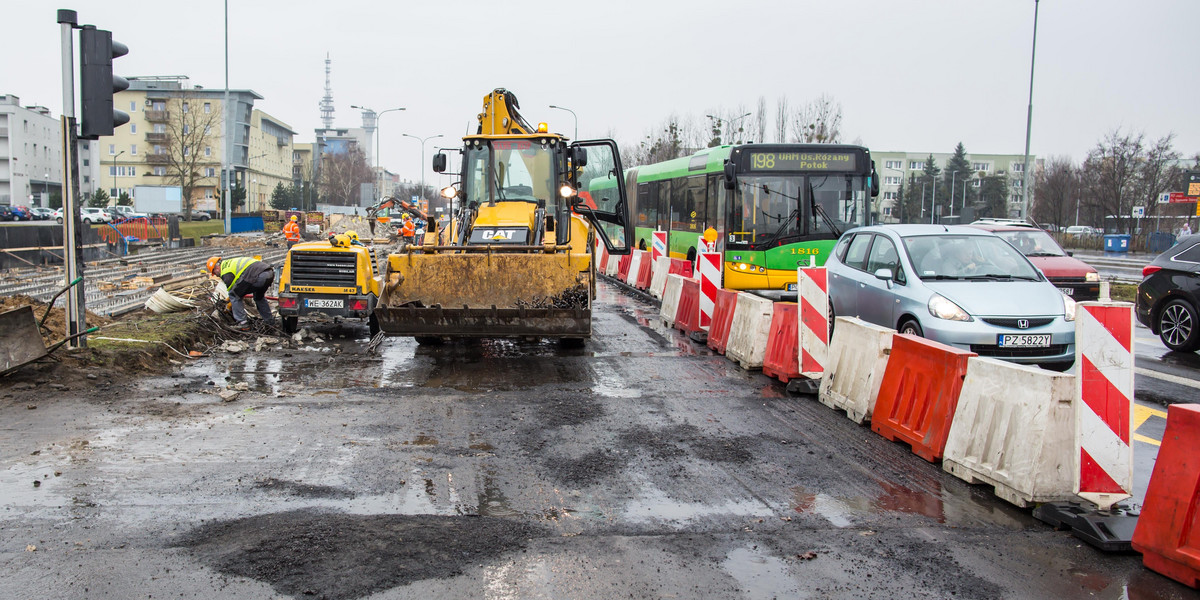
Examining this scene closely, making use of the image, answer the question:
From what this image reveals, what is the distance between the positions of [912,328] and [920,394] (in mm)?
2785

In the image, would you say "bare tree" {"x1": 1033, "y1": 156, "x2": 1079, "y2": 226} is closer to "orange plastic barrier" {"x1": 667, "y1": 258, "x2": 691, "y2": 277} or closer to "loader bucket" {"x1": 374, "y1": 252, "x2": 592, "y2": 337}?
"orange plastic barrier" {"x1": 667, "y1": 258, "x2": 691, "y2": 277}

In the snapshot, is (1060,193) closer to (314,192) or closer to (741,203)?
(741,203)

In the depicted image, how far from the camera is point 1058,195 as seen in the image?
52250 millimetres

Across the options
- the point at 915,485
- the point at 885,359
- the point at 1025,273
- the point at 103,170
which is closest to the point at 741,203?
the point at 1025,273

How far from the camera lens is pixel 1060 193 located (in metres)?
52.0

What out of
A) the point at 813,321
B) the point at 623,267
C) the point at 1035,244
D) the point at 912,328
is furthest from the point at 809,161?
the point at 623,267

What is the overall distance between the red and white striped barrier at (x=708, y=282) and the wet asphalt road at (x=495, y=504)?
3.36 metres

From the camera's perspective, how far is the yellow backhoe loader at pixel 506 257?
33.5ft

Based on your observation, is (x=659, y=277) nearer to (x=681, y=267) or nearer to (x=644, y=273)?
(x=644, y=273)

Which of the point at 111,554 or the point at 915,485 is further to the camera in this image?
the point at 915,485

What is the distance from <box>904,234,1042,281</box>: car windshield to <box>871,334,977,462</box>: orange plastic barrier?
279 centimetres

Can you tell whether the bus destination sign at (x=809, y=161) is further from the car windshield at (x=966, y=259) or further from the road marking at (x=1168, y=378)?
the road marking at (x=1168, y=378)

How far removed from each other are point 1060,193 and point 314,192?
270ft

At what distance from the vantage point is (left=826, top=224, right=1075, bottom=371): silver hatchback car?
28.4 feet
